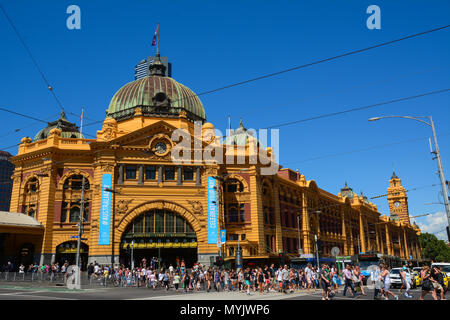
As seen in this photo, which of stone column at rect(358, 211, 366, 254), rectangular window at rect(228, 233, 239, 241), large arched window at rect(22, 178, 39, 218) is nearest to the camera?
large arched window at rect(22, 178, 39, 218)

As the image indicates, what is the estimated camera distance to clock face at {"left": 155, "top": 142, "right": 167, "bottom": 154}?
48031mm

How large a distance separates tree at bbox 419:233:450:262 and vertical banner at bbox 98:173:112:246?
141543 millimetres

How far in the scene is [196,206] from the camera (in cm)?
4716

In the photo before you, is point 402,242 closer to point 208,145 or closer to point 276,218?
point 276,218

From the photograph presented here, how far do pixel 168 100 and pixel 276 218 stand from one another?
71.4ft

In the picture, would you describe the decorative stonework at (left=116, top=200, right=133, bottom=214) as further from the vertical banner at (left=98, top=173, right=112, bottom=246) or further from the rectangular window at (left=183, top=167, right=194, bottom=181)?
the rectangular window at (left=183, top=167, right=194, bottom=181)

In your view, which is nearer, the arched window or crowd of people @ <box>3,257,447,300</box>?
crowd of people @ <box>3,257,447,300</box>

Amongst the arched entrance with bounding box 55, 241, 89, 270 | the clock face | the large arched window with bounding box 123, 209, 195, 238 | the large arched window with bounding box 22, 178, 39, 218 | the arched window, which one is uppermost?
the clock face

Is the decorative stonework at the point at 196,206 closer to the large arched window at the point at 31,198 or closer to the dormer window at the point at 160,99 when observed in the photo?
the dormer window at the point at 160,99

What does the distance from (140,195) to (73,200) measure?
7641 millimetres

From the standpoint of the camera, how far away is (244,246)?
163 feet

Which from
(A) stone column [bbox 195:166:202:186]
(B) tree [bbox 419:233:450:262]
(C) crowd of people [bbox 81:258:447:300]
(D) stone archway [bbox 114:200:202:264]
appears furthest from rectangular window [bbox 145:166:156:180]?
(B) tree [bbox 419:233:450:262]

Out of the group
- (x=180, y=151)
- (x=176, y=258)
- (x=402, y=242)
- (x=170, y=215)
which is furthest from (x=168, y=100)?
(x=402, y=242)
